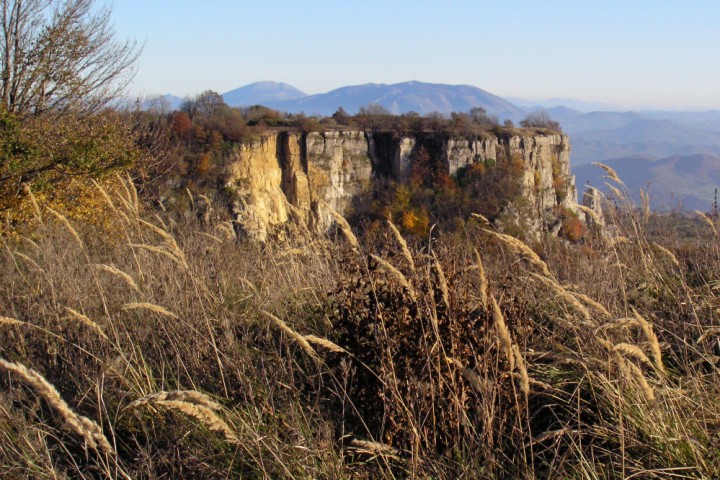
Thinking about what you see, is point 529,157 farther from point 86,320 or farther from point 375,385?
point 86,320

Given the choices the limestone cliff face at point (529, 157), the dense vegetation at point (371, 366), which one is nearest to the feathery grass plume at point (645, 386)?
the dense vegetation at point (371, 366)

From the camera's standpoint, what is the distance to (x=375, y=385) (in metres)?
2.47

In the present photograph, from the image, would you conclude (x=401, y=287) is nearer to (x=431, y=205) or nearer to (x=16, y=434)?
(x=16, y=434)

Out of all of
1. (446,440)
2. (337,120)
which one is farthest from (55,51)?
(337,120)

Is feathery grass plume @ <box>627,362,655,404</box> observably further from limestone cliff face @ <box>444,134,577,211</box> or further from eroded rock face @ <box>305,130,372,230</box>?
eroded rock face @ <box>305,130,372,230</box>

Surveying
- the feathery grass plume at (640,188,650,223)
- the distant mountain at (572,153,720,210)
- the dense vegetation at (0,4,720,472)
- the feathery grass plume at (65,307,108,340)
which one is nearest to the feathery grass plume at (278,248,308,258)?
the dense vegetation at (0,4,720,472)

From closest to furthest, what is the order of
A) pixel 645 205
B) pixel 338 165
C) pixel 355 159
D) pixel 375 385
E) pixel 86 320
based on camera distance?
pixel 86 320 → pixel 375 385 → pixel 645 205 → pixel 338 165 → pixel 355 159

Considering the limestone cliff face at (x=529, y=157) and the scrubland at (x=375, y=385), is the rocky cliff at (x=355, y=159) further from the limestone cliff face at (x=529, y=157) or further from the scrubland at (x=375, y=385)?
the scrubland at (x=375, y=385)

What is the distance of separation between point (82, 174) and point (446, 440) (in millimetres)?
11479

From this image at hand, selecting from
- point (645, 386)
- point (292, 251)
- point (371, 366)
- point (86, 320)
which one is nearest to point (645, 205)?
A: point (292, 251)

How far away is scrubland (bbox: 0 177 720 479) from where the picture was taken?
194cm

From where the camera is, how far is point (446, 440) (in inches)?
86.8

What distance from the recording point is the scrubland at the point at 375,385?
76.4 inches

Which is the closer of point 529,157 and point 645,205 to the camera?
point 645,205
